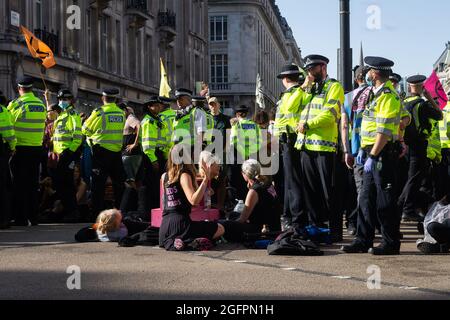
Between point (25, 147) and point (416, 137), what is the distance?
5.81 meters

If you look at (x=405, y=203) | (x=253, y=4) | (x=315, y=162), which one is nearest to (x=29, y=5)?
(x=405, y=203)

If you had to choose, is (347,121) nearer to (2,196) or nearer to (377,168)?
(377,168)

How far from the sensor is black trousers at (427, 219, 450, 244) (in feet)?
28.4

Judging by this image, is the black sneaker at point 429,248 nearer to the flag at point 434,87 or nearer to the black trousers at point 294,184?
the black trousers at point 294,184

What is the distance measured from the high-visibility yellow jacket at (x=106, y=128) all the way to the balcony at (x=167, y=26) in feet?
80.1

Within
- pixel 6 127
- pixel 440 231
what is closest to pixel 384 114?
pixel 440 231

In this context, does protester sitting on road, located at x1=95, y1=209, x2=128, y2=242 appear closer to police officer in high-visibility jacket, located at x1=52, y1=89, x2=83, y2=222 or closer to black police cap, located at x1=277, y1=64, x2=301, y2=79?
black police cap, located at x1=277, y1=64, x2=301, y2=79

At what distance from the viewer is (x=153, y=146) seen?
12648mm

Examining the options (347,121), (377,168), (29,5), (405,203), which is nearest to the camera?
(377,168)

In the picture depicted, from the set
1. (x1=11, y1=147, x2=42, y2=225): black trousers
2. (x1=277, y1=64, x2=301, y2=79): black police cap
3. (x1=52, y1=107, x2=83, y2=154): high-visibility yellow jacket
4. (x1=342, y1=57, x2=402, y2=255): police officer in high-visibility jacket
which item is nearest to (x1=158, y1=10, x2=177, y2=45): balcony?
(x1=52, y1=107, x2=83, y2=154): high-visibility yellow jacket

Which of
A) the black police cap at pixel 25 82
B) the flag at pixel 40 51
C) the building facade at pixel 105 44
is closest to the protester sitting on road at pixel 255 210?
the black police cap at pixel 25 82

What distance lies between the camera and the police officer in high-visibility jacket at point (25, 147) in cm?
1239
